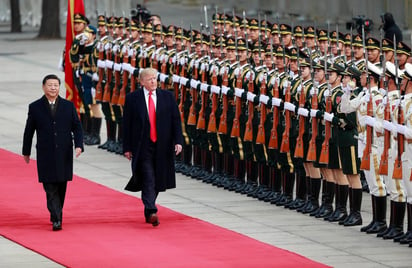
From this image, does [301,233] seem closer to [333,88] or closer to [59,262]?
[333,88]

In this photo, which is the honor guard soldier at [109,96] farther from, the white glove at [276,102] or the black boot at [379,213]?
the black boot at [379,213]

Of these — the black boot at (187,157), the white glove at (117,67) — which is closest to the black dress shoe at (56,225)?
the black boot at (187,157)

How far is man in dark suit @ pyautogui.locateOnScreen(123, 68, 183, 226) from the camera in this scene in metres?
16.7

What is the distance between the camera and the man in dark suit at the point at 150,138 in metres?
16.7

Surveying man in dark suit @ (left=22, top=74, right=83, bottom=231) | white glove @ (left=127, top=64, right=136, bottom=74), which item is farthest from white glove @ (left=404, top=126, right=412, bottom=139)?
white glove @ (left=127, top=64, right=136, bottom=74)

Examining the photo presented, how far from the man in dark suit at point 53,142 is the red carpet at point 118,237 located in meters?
0.40

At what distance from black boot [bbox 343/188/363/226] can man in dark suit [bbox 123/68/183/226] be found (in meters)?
1.99

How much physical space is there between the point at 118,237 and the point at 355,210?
2.77 m

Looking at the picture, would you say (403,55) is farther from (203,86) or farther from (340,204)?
(203,86)

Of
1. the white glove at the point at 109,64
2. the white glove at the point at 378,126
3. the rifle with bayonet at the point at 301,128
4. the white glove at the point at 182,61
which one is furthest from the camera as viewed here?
the white glove at the point at 109,64

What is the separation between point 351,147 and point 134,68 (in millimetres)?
6444

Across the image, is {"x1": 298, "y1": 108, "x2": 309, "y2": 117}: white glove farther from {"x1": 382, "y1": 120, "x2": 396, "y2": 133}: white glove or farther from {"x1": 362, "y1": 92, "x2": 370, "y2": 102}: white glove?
{"x1": 382, "y1": 120, "x2": 396, "y2": 133}: white glove

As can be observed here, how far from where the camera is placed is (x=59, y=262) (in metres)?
14.4

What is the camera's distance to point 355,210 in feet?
55.7
